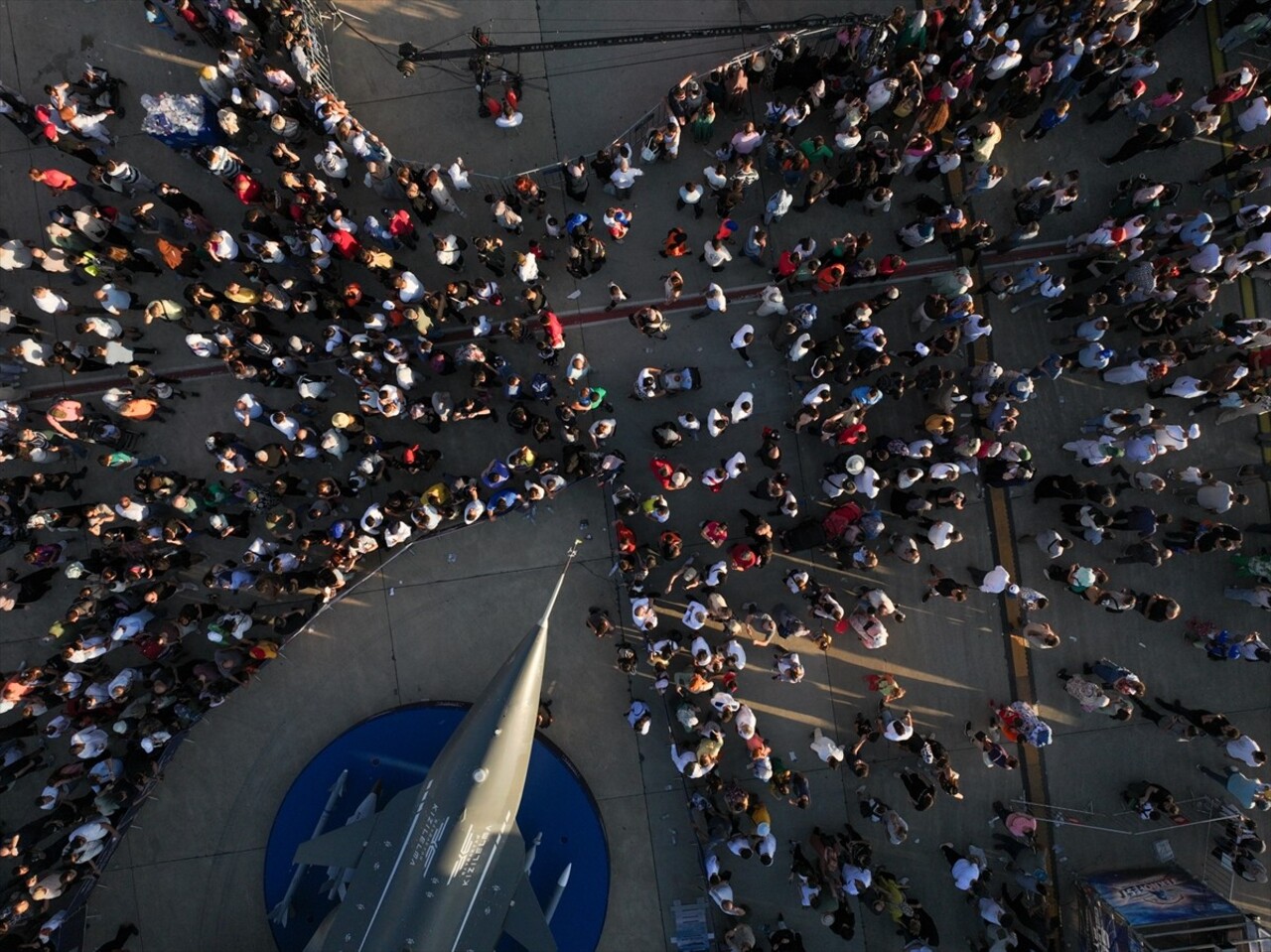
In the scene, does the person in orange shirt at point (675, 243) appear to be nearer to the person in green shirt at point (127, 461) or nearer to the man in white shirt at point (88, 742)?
the person in green shirt at point (127, 461)

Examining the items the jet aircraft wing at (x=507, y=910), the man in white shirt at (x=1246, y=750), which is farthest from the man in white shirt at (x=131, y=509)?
the man in white shirt at (x=1246, y=750)

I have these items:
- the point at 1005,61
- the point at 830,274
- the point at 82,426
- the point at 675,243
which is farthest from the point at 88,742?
the point at 1005,61

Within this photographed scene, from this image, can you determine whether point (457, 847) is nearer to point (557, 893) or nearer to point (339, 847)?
point (339, 847)

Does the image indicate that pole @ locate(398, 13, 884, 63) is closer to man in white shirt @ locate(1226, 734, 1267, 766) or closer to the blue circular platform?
the blue circular platform

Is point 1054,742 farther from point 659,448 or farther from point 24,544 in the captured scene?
point 24,544

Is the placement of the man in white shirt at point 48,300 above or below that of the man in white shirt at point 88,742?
above

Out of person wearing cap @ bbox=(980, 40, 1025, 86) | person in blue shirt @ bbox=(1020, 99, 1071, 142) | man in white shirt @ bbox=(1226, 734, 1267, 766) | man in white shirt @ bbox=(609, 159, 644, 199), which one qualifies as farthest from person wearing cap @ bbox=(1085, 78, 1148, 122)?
man in white shirt @ bbox=(1226, 734, 1267, 766)
